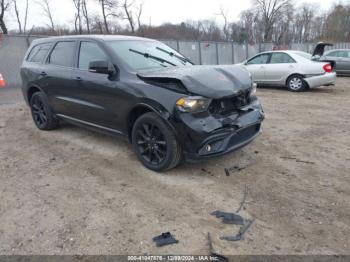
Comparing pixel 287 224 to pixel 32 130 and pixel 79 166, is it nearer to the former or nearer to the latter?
pixel 79 166

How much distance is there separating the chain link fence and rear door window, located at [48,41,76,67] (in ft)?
29.0

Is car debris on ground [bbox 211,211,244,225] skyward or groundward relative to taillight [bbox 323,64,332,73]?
groundward

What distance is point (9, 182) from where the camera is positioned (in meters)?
3.74

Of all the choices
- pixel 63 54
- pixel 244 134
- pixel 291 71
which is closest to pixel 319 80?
pixel 291 71

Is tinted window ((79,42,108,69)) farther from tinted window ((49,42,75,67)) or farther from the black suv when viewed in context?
tinted window ((49,42,75,67))

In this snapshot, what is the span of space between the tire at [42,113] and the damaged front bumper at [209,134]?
3184 mm

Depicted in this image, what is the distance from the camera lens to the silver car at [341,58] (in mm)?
13777

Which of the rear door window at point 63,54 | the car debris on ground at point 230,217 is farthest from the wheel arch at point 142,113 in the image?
the rear door window at point 63,54

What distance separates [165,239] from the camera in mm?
2568

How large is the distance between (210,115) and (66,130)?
3.54 meters

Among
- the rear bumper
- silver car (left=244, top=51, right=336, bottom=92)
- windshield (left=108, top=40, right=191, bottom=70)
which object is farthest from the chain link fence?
windshield (left=108, top=40, right=191, bottom=70)

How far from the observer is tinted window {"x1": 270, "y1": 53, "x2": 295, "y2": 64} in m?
9.96

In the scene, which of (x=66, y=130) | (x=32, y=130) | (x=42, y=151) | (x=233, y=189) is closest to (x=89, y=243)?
(x=233, y=189)

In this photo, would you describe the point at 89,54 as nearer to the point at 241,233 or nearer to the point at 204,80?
the point at 204,80
